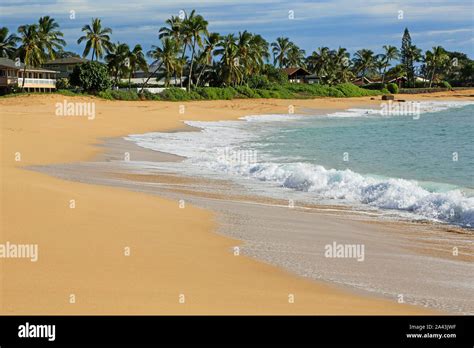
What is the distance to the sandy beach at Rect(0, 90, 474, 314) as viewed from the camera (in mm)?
5246

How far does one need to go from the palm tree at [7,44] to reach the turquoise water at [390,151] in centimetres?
4577

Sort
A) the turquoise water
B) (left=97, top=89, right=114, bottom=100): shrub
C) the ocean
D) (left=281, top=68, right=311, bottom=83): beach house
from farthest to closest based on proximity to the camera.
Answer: (left=281, top=68, right=311, bottom=83): beach house
(left=97, top=89, right=114, bottom=100): shrub
the turquoise water
the ocean

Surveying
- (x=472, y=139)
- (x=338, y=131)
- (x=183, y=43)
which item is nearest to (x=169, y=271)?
(x=472, y=139)

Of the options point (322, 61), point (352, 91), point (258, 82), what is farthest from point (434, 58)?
point (258, 82)

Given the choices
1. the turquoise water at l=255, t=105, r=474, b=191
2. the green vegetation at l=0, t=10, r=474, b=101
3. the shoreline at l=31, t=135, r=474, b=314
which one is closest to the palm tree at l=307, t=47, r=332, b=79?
the green vegetation at l=0, t=10, r=474, b=101

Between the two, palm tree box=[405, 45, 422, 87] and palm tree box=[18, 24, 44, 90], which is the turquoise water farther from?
palm tree box=[405, 45, 422, 87]

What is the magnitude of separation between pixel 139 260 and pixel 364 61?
11127 cm

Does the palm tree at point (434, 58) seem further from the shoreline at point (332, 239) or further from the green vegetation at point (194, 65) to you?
the shoreline at point (332, 239)

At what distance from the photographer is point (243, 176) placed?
1561cm

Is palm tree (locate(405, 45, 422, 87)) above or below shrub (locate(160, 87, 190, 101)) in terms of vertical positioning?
above

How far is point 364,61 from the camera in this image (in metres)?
113

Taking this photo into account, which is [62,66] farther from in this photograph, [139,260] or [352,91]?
[139,260]

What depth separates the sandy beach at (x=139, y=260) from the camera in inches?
207

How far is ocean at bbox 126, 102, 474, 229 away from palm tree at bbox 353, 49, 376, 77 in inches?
3233
